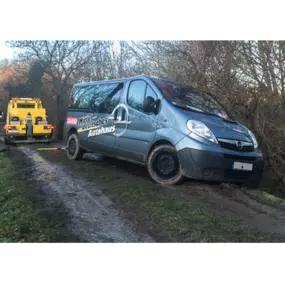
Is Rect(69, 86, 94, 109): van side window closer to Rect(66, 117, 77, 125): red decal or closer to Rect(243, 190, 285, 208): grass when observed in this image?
Rect(66, 117, 77, 125): red decal

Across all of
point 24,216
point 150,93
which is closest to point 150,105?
point 150,93

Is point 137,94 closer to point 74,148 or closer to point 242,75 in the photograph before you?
point 74,148

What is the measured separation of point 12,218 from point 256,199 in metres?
3.43

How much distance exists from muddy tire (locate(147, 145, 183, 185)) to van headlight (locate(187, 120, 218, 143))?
1.65 feet

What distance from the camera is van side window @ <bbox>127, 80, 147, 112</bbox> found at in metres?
6.21

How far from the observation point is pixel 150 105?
580 cm

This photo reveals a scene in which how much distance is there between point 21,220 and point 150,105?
3.06 m

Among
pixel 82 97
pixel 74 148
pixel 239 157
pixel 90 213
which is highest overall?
pixel 82 97

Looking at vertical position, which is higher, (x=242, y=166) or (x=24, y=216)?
(x=242, y=166)

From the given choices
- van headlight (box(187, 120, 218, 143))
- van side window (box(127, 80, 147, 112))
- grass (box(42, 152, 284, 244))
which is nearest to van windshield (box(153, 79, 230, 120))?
van side window (box(127, 80, 147, 112))

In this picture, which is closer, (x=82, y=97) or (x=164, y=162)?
(x=164, y=162)

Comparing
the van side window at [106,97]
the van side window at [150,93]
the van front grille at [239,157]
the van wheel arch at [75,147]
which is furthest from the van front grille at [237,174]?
the van wheel arch at [75,147]

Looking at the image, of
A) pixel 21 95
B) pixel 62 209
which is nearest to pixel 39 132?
pixel 62 209

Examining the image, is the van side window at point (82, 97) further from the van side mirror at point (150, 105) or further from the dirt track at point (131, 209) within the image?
the van side mirror at point (150, 105)
